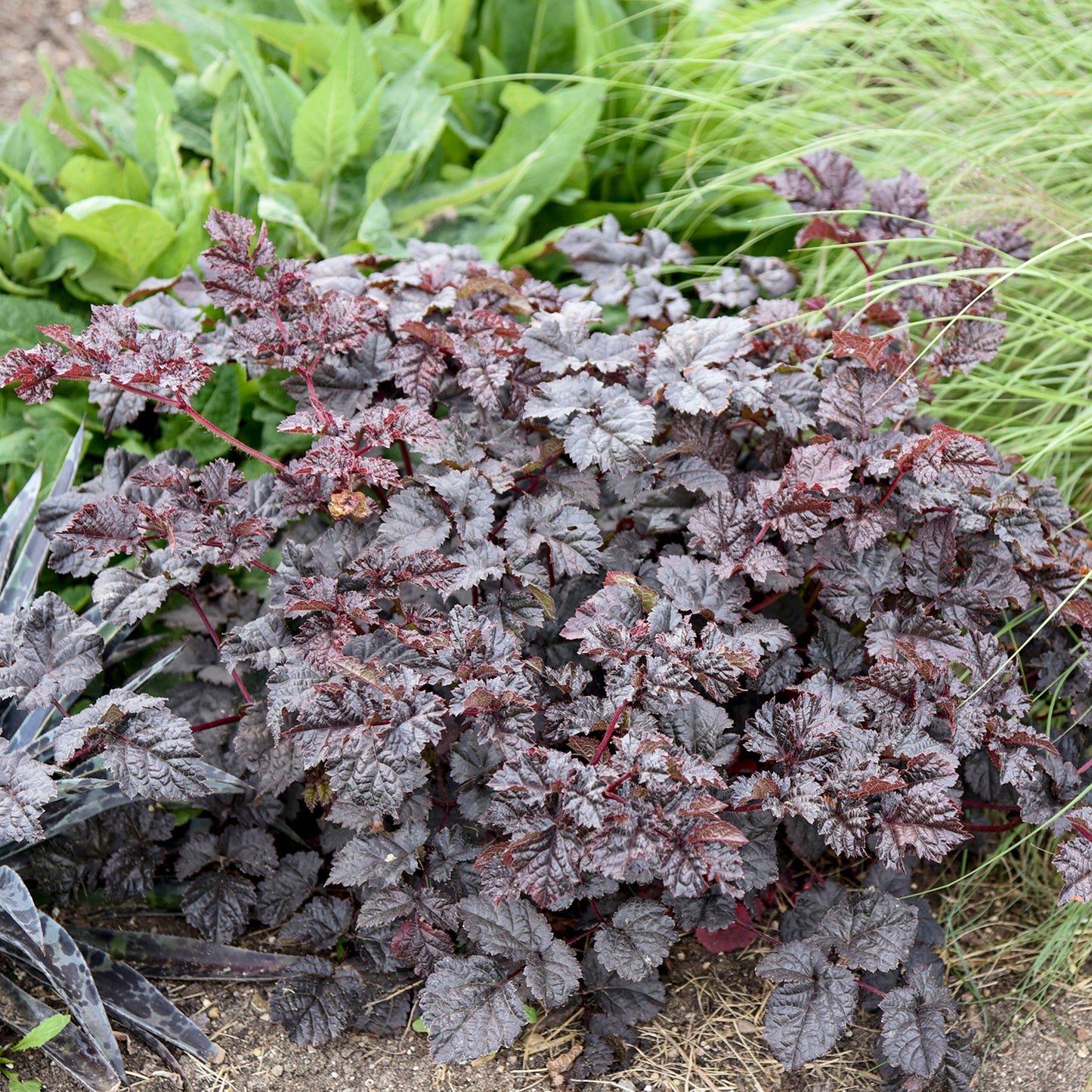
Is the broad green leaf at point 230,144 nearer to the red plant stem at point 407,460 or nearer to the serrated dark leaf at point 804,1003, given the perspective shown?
the red plant stem at point 407,460

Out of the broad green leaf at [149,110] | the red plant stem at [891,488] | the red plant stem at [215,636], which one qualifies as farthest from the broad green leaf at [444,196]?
the red plant stem at [891,488]

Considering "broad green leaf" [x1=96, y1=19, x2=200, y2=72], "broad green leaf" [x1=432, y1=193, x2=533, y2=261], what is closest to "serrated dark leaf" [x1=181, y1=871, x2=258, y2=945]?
"broad green leaf" [x1=432, y1=193, x2=533, y2=261]

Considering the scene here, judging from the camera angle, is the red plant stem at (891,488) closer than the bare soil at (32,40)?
Yes

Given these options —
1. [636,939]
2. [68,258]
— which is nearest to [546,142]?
[68,258]

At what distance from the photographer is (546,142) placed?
2697 mm

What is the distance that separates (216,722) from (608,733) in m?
0.68

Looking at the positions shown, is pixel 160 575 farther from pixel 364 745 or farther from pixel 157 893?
pixel 157 893

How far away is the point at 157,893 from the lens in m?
1.80

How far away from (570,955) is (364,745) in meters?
0.44

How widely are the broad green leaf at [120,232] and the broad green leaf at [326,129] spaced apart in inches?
15.9

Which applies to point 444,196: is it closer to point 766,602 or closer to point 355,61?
point 355,61

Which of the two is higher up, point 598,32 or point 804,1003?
point 598,32

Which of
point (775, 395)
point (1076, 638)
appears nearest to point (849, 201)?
point (775, 395)

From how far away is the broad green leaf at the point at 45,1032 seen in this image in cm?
148
